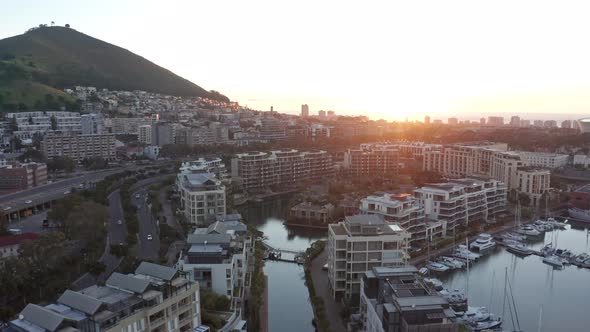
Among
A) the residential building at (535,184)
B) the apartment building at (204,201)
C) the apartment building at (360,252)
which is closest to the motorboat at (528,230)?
the residential building at (535,184)

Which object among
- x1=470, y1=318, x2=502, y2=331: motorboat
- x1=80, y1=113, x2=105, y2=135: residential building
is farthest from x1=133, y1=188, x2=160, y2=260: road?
x1=80, y1=113, x2=105, y2=135: residential building

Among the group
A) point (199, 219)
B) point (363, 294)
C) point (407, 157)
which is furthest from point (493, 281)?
point (407, 157)

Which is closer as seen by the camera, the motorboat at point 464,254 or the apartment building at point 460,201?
the motorboat at point 464,254

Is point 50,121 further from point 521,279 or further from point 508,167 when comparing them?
point 521,279

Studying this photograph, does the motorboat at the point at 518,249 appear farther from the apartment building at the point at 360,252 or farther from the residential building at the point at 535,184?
the residential building at the point at 535,184

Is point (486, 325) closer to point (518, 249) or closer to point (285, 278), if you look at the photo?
point (285, 278)

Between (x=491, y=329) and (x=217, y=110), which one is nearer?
(x=491, y=329)
